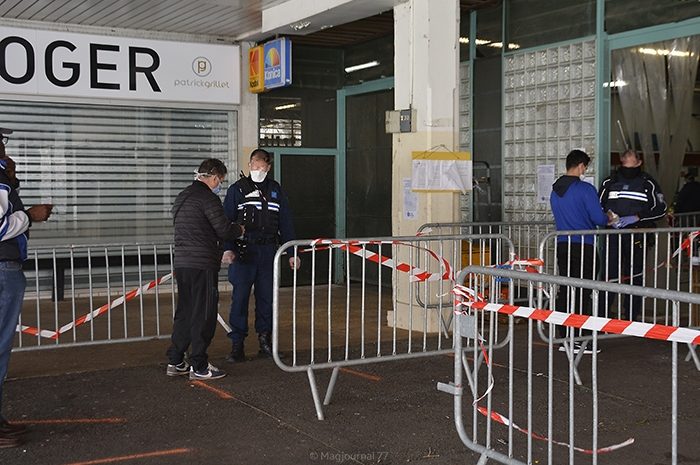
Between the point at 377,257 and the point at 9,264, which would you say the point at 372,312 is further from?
the point at 9,264

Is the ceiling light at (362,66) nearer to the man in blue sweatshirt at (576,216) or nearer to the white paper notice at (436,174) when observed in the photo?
the white paper notice at (436,174)

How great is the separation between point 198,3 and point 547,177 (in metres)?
4.68

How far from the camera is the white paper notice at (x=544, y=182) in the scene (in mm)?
10883

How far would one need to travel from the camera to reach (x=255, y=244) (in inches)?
313

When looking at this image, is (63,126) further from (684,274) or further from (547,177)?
(684,274)

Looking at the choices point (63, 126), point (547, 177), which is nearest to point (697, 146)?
point (547, 177)

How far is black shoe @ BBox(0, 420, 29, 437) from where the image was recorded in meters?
5.60

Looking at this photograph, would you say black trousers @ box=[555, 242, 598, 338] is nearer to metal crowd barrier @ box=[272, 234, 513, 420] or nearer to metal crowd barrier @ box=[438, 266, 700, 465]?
metal crowd barrier @ box=[438, 266, 700, 465]

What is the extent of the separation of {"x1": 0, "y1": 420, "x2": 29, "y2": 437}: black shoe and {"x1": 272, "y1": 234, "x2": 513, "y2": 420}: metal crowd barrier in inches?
65.4

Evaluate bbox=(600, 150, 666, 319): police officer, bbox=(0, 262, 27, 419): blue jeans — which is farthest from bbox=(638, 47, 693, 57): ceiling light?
bbox=(0, 262, 27, 419): blue jeans

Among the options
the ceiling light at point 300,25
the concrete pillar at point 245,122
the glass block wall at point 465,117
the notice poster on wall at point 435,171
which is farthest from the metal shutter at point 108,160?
the notice poster on wall at point 435,171

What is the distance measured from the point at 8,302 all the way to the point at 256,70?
7.69m

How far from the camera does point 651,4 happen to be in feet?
32.2

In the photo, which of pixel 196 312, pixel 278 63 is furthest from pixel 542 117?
pixel 196 312
